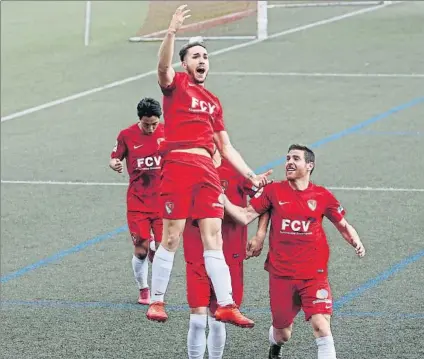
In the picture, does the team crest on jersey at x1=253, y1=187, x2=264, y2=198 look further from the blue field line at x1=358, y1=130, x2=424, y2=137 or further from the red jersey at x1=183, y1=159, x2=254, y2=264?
the blue field line at x1=358, y1=130, x2=424, y2=137

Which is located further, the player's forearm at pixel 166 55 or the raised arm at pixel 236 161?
the raised arm at pixel 236 161

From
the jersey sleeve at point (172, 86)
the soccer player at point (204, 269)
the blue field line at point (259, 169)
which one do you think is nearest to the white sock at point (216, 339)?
the soccer player at point (204, 269)

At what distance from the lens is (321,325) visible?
36.2 ft

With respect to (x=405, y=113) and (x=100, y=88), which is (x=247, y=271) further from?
(x=100, y=88)

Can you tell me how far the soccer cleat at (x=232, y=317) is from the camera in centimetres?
1040

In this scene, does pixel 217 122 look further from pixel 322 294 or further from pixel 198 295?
pixel 322 294

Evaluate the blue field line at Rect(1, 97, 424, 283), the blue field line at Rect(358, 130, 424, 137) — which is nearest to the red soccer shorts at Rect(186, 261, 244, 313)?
the blue field line at Rect(1, 97, 424, 283)

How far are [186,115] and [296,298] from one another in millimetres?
1974

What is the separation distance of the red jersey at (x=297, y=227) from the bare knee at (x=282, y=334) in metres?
0.64

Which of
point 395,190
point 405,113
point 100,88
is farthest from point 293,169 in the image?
point 100,88

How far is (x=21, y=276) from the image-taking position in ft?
51.4

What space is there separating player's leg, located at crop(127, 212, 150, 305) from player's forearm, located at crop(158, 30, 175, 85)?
147 inches

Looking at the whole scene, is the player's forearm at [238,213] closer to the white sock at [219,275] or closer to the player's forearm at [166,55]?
the white sock at [219,275]

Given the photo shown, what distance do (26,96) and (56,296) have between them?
12726 millimetres
